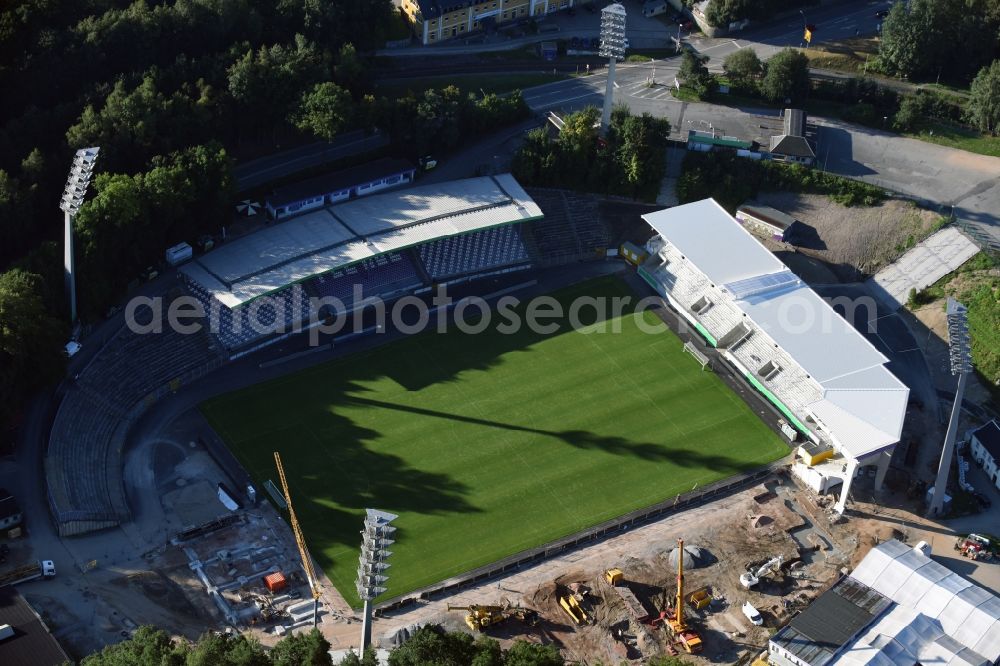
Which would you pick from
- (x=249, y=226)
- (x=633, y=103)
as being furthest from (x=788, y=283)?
(x=249, y=226)

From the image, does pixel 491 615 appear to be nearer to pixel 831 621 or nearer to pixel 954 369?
pixel 831 621

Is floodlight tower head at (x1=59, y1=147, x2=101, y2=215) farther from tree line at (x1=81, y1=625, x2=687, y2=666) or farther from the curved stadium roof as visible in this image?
tree line at (x1=81, y1=625, x2=687, y2=666)

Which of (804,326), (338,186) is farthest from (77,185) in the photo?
(804,326)

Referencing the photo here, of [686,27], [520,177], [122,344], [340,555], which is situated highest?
[686,27]

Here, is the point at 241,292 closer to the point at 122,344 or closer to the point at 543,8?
the point at 122,344

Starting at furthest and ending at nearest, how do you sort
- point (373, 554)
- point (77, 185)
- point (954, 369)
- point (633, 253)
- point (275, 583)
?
point (633, 253) < point (77, 185) < point (954, 369) < point (275, 583) < point (373, 554)
